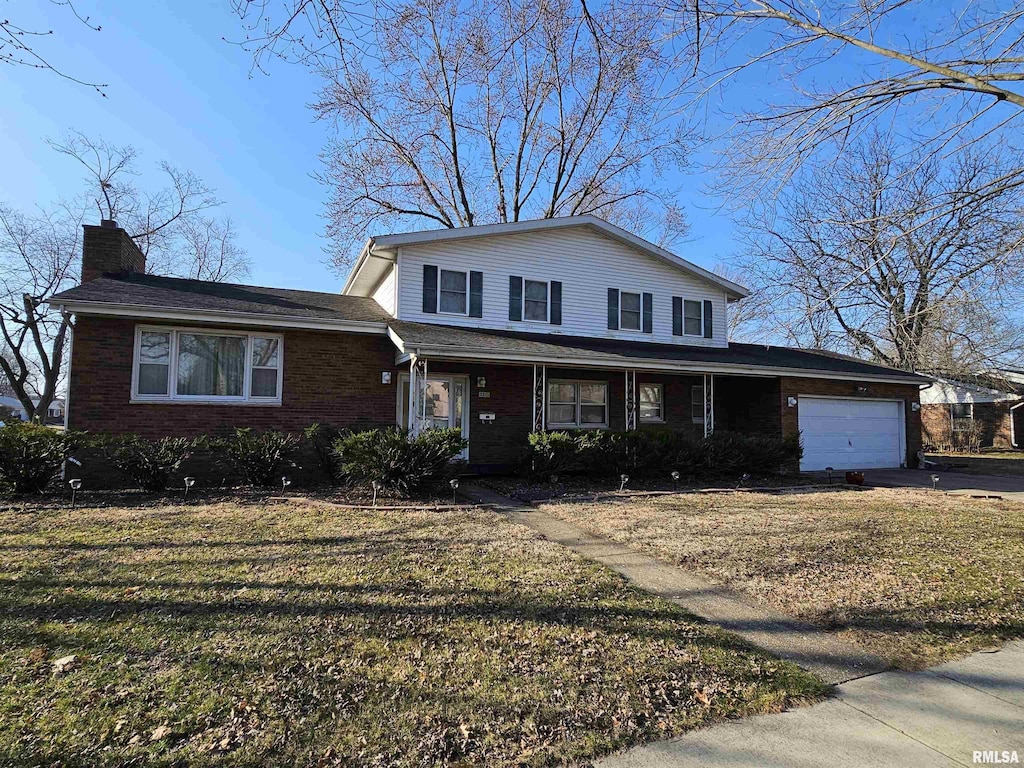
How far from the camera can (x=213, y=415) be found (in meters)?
10.4

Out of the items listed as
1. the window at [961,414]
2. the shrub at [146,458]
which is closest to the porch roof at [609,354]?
the shrub at [146,458]

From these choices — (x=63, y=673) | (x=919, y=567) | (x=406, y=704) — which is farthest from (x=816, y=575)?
(x=63, y=673)

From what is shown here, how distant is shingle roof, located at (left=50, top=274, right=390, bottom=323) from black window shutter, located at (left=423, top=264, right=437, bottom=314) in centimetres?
95

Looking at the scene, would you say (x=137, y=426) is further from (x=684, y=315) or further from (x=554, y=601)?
(x=684, y=315)

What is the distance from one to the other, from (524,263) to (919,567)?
10282mm

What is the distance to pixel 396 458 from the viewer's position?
8938mm

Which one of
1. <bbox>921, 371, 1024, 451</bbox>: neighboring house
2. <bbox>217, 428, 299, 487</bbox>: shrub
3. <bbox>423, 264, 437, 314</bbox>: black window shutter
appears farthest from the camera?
<bbox>921, 371, 1024, 451</bbox>: neighboring house

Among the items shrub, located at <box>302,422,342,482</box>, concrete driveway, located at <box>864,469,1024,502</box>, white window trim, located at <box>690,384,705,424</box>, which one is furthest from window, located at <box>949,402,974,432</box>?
shrub, located at <box>302,422,342,482</box>

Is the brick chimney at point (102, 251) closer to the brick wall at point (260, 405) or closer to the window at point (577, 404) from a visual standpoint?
the brick wall at point (260, 405)

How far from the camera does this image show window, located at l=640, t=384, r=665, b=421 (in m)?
14.9

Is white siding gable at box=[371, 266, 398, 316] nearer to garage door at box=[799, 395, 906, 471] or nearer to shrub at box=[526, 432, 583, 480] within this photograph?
shrub at box=[526, 432, 583, 480]

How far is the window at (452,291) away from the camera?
12.8m

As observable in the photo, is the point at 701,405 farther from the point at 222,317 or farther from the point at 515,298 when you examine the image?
the point at 222,317

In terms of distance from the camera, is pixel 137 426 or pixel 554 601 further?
pixel 137 426
